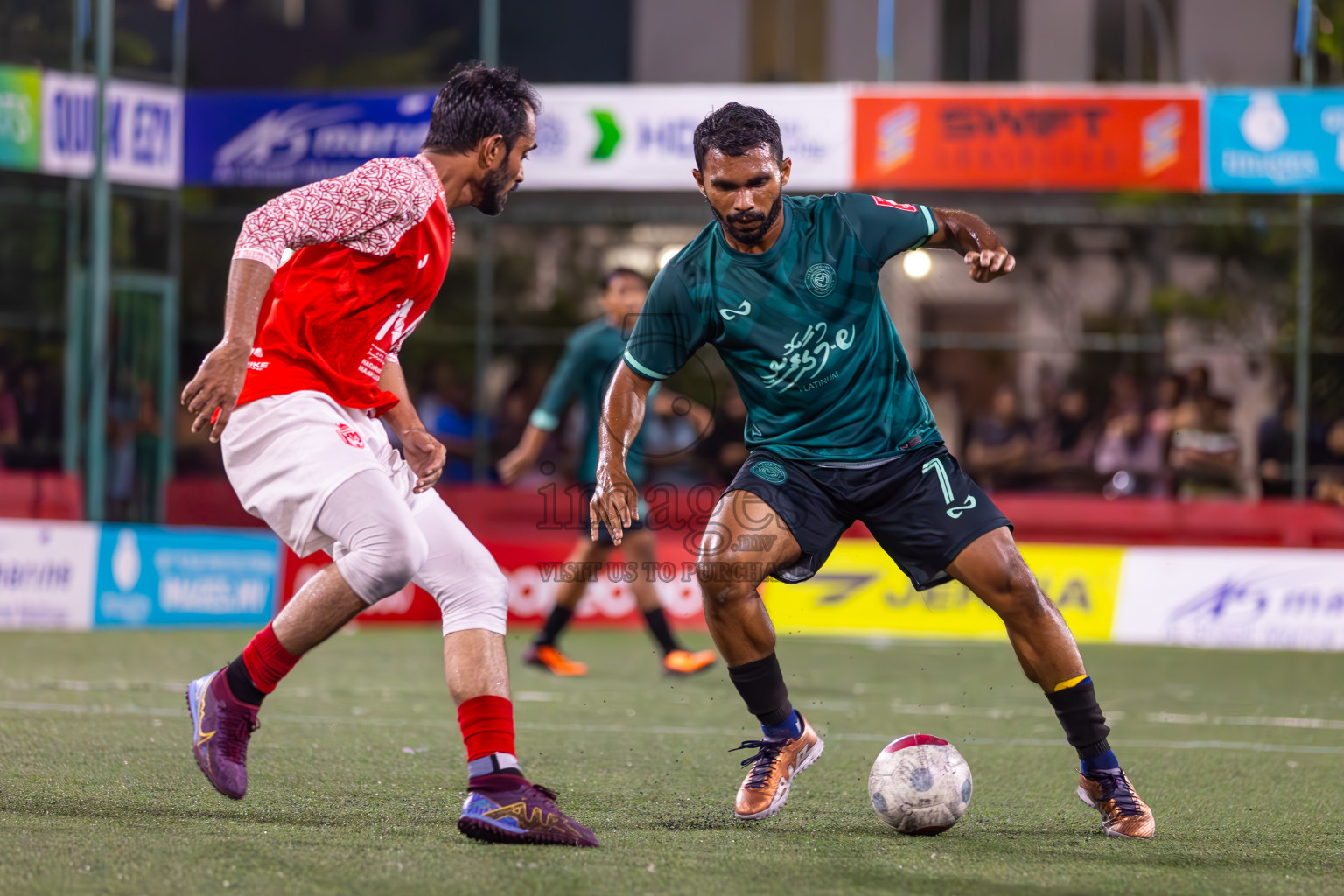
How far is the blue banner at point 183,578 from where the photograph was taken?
11.9 meters

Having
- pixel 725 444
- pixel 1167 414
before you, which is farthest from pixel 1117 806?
pixel 1167 414

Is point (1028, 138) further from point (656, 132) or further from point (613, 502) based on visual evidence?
point (613, 502)

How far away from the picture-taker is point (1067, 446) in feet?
52.4

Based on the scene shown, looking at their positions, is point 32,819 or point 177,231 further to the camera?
point 177,231

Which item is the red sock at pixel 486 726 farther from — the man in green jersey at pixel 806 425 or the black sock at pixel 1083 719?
the black sock at pixel 1083 719

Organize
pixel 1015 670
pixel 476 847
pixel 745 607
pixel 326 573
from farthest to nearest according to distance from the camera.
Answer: pixel 1015 670
pixel 745 607
pixel 326 573
pixel 476 847

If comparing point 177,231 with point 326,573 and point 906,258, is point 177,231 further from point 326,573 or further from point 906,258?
point 326,573

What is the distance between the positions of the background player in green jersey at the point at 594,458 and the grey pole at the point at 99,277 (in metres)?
7.42

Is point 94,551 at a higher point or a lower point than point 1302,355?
lower

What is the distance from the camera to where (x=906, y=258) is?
17953mm

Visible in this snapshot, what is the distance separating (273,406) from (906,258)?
14.2 meters

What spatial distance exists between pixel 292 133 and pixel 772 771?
1291 centimetres

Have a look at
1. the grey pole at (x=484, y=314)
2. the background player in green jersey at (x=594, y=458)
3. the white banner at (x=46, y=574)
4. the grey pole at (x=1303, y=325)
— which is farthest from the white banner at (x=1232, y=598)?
the white banner at (x=46, y=574)

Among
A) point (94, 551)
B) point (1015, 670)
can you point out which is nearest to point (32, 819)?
point (1015, 670)
